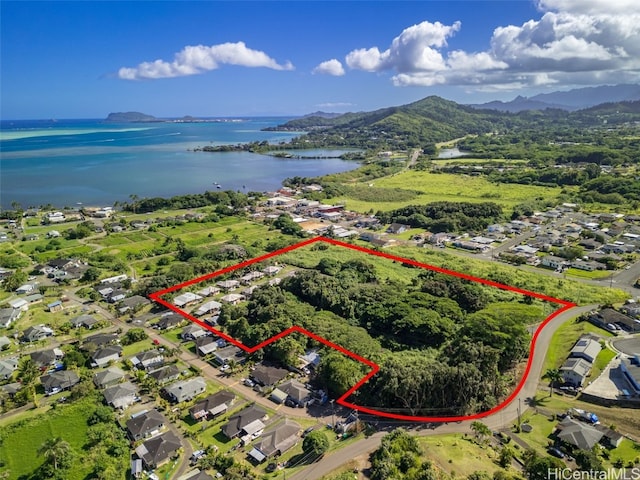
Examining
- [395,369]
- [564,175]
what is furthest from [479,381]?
[564,175]

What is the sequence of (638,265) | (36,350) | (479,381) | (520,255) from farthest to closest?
(520,255) < (638,265) < (36,350) < (479,381)

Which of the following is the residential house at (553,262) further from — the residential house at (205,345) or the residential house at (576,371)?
the residential house at (205,345)

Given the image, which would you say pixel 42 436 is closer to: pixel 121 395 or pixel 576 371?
pixel 121 395

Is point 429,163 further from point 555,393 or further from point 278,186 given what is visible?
point 555,393

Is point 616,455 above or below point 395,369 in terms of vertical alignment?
below

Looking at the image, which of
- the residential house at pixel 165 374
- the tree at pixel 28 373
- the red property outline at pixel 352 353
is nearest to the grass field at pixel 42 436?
the tree at pixel 28 373

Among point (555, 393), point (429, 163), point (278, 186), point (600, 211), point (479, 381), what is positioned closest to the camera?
point (479, 381)

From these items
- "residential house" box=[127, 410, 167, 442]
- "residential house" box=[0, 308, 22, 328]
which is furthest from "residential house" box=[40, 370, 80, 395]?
"residential house" box=[0, 308, 22, 328]

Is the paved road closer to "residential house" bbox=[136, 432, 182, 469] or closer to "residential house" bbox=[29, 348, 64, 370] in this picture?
"residential house" bbox=[136, 432, 182, 469]
